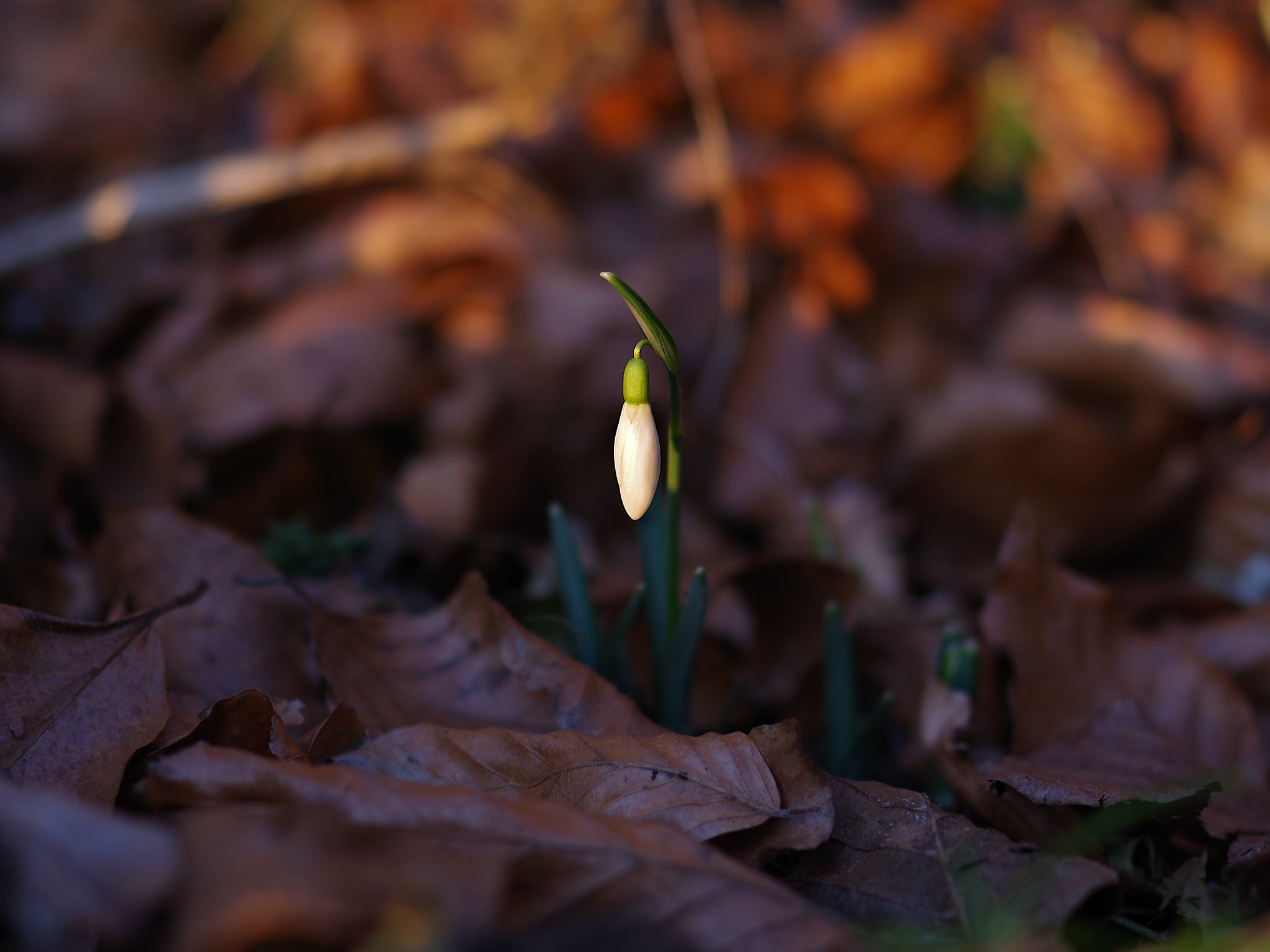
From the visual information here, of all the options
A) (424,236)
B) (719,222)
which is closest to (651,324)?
(424,236)

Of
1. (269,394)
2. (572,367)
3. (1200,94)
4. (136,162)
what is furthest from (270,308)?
(1200,94)

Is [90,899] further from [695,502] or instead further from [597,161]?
[597,161]

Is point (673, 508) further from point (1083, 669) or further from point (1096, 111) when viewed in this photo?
point (1096, 111)

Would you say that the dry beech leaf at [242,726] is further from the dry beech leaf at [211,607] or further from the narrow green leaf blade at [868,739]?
the narrow green leaf blade at [868,739]

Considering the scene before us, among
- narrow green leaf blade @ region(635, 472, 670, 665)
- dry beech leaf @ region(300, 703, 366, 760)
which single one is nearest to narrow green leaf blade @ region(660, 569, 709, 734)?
narrow green leaf blade @ region(635, 472, 670, 665)

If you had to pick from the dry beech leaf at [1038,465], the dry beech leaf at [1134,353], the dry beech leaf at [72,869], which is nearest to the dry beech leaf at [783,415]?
the dry beech leaf at [1038,465]

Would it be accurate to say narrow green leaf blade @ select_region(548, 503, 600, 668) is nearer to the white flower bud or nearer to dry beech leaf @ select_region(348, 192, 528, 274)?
the white flower bud
